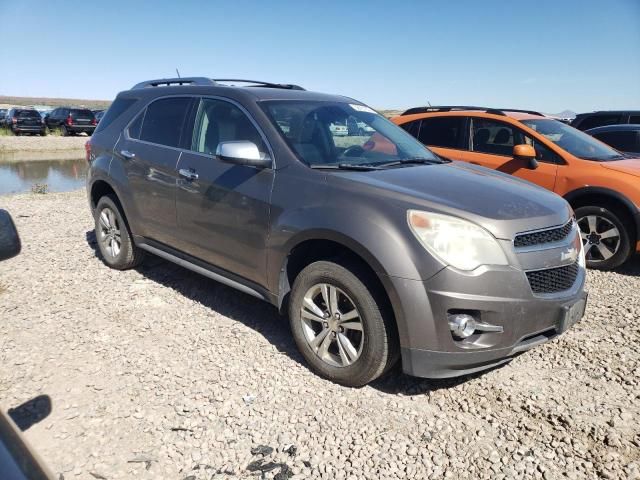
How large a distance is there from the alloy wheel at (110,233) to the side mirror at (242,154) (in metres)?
2.31

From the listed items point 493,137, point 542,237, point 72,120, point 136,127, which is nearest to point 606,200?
Answer: point 493,137

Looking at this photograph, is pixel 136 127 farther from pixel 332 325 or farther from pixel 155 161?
pixel 332 325

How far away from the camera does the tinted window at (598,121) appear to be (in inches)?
423

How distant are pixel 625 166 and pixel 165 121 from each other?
16.2 ft

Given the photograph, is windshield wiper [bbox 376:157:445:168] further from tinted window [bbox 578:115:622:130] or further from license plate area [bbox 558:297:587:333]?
tinted window [bbox 578:115:622:130]

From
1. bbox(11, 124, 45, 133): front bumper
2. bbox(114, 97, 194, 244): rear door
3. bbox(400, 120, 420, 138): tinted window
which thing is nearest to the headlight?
bbox(114, 97, 194, 244): rear door

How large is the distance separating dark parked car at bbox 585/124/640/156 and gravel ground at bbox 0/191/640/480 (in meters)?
5.13

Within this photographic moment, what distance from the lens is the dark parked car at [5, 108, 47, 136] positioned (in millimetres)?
29094

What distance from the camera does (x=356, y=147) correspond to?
12.6ft

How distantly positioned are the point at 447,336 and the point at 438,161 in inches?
70.7

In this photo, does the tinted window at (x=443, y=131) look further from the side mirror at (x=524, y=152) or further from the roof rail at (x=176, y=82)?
the roof rail at (x=176, y=82)

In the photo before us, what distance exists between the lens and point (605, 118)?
10.8m

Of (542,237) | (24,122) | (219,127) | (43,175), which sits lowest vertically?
(43,175)

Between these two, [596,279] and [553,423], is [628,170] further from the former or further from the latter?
[553,423]
